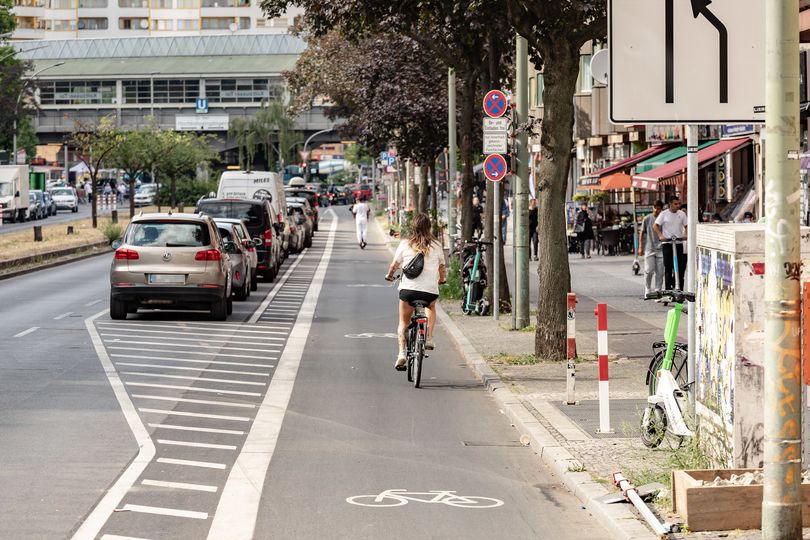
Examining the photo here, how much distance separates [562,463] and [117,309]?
46.7 ft

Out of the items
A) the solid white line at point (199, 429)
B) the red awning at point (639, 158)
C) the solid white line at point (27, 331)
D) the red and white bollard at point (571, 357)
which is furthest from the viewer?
the red awning at point (639, 158)

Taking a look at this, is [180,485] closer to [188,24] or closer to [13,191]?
[13,191]

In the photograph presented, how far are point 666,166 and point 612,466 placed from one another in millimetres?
26998

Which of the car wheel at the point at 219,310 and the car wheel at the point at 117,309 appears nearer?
the car wheel at the point at 117,309

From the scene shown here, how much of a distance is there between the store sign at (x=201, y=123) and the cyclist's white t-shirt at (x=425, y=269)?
98876 millimetres

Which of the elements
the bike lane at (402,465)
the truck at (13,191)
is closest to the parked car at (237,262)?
the bike lane at (402,465)

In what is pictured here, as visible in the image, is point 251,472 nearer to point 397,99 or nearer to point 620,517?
point 620,517

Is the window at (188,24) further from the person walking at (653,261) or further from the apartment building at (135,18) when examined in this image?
the person walking at (653,261)

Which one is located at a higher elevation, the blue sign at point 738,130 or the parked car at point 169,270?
the blue sign at point 738,130

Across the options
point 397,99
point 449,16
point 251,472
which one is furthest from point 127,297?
point 397,99

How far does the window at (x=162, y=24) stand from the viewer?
150875mm

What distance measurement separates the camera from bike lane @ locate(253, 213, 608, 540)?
820cm

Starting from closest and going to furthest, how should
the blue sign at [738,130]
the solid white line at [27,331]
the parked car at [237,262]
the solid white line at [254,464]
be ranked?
the solid white line at [254,464]
the solid white line at [27,331]
the blue sign at [738,130]
the parked car at [237,262]

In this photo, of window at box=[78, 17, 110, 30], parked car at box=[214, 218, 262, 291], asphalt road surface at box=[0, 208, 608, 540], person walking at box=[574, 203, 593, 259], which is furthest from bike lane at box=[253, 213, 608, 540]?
window at box=[78, 17, 110, 30]
